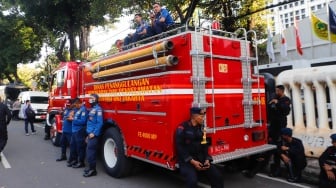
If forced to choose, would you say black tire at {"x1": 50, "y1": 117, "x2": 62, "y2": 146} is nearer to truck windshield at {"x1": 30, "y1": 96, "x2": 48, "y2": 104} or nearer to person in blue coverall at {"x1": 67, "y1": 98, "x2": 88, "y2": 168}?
person in blue coverall at {"x1": 67, "y1": 98, "x2": 88, "y2": 168}

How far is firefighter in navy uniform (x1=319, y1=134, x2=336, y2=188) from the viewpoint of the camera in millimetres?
5344

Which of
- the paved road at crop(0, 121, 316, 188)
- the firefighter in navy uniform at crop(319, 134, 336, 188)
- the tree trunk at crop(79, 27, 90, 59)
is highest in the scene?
the tree trunk at crop(79, 27, 90, 59)

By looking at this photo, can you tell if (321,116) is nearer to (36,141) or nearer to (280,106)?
(280,106)

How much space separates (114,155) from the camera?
7.06 meters

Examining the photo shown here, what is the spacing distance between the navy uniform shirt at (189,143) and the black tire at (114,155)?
73.1 inches

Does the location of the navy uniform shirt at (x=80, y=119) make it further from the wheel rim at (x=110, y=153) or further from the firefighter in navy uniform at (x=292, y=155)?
the firefighter in navy uniform at (x=292, y=155)

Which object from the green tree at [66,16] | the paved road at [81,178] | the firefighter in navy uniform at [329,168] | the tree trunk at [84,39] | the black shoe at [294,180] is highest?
the green tree at [66,16]

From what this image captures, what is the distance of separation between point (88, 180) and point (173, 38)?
10.9 ft

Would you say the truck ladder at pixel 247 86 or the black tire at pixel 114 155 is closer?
the truck ladder at pixel 247 86

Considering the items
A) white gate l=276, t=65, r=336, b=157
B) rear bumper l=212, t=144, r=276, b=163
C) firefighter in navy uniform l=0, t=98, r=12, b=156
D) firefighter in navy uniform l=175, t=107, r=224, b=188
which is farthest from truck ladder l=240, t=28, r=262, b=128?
firefighter in navy uniform l=0, t=98, r=12, b=156

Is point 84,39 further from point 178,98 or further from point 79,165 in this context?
point 178,98

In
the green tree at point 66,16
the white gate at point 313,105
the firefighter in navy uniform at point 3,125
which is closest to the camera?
the white gate at point 313,105

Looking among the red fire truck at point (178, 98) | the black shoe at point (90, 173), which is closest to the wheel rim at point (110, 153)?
the red fire truck at point (178, 98)

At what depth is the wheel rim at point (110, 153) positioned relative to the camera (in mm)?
7047
